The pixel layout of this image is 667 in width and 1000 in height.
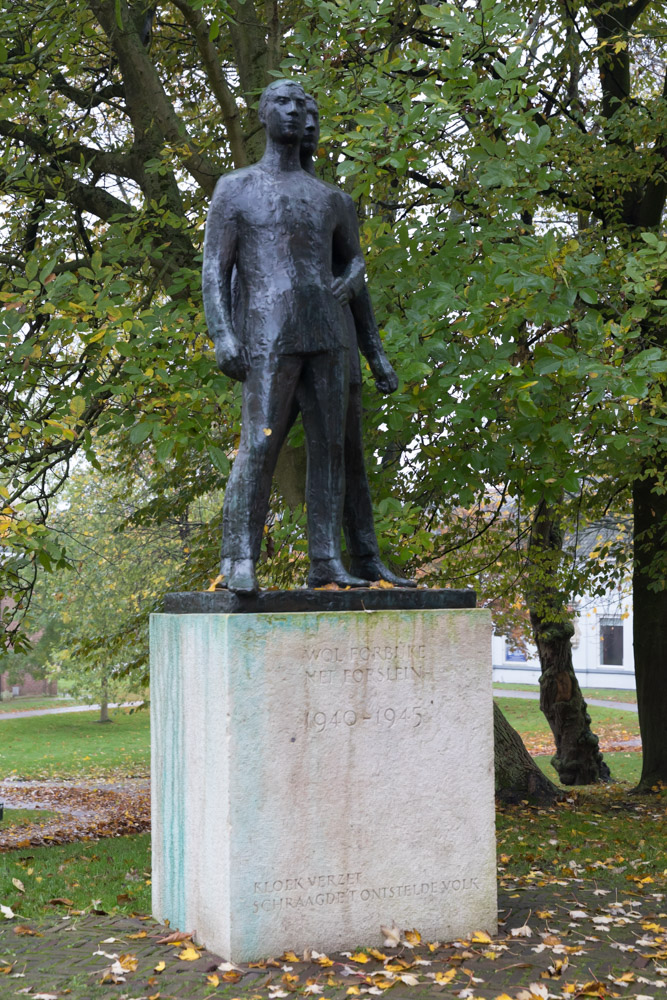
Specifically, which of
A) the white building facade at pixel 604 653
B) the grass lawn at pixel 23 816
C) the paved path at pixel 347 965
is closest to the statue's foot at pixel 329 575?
the paved path at pixel 347 965

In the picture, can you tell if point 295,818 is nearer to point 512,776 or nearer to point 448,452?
point 448,452

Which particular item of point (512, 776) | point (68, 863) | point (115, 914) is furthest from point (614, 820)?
point (115, 914)

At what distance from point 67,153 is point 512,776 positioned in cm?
783

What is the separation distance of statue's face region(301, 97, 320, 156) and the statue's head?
0.18ft

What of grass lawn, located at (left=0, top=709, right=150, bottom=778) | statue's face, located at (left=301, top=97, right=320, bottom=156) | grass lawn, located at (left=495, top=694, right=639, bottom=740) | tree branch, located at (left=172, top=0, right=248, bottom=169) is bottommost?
grass lawn, located at (left=0, top=709, right=150, bottom=778)

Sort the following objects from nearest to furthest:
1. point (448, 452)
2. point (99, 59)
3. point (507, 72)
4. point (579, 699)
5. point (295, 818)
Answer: point (295, 818) → point (507, 72) → point (448, 452) → point (99, 59) → point (579, 699)

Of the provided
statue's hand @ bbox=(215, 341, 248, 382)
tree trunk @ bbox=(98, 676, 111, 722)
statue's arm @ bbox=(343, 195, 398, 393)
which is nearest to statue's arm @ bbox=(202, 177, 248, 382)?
statue's hand @ bbox=(215, 341, 248, 382)

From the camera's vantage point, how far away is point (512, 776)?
11.4 meters

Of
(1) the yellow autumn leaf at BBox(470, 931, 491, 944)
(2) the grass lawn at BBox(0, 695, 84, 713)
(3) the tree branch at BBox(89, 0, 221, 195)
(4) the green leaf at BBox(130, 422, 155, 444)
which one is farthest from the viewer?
(2) the grass lawn at BBox(0, 695, 84, 713)

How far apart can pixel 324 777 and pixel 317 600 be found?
0.79 meters

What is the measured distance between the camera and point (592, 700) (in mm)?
35562

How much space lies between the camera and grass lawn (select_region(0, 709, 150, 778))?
22.4 meters

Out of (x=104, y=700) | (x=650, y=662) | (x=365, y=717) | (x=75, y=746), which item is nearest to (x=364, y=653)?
(x=365, y=717)

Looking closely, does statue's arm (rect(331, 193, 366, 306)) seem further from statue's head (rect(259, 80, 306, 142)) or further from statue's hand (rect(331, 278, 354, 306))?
statue's head (rect(259, 80, 306, 142))
